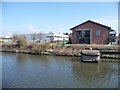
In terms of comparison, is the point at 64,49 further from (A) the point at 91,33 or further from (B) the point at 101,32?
(B) the point at 101,32

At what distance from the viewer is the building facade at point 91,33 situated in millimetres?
38812

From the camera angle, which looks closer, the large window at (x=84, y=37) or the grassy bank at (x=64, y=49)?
the grassy bank at (x=64, y=49)

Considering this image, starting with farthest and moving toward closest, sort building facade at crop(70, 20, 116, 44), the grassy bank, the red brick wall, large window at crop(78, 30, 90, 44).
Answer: large window at crop(78, 30, 90, 44), building facade at crop(70, 20, 116, 44), the red brick wall, the grassy bank

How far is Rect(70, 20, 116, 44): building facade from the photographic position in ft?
127

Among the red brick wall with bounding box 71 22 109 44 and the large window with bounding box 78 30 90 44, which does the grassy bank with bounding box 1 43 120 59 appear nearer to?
the large window with bounding box 78 30 90 44

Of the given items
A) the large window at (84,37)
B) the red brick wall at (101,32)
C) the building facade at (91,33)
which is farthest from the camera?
the large window at (84,37)

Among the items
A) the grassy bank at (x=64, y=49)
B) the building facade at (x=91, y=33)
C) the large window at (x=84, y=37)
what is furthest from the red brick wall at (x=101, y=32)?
the grassy bank at (x=64, y=49)

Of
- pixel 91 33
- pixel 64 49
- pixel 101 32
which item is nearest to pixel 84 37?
pixel 91 33

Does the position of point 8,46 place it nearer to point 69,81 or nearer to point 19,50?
point 19,50

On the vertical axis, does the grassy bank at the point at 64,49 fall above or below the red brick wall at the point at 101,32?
below

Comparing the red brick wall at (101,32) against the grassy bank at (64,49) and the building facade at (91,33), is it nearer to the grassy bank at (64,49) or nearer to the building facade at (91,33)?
the building facade at (91,33)

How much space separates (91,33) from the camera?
39531 millimetres

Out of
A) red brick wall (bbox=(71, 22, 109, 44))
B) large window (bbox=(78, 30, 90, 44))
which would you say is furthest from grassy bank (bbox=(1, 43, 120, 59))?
red brick wall (bbox=(71, 22, 109, 44))

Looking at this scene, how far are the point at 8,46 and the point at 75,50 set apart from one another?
1822 cm
